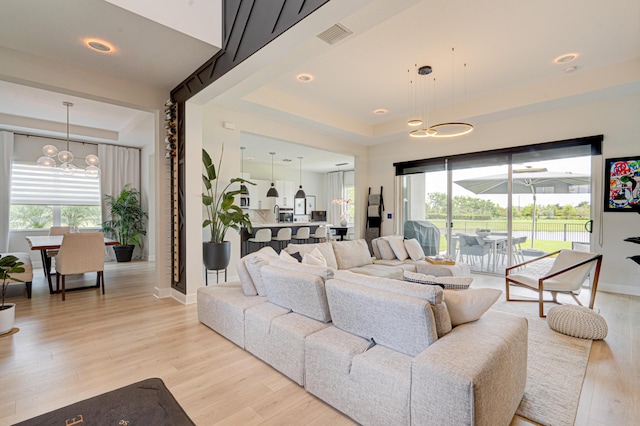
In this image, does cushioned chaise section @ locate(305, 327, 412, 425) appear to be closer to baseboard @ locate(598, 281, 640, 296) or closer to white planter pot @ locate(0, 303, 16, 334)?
white planter pot @ locate(0, 303, 16, 334)

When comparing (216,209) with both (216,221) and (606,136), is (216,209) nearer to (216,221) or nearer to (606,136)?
(216,221)

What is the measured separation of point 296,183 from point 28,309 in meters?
9.01

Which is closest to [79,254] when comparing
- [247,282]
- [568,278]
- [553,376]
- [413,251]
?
[247,282]

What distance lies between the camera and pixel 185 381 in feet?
7.32

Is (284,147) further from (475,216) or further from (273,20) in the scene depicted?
(273,20)

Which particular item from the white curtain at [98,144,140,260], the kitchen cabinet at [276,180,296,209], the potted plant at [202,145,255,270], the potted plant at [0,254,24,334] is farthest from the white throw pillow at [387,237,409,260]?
the white curtain at [98,144,140,260]

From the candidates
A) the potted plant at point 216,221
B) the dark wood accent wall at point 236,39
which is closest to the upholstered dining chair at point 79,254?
the dark wood accent wall at point 236,39

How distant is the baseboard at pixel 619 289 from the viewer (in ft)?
14.7

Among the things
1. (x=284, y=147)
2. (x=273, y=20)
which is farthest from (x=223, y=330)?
(x=284, y=147)

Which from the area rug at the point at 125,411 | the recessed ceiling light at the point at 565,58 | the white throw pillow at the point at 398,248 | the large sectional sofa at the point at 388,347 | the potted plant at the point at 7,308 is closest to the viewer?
the area rug at the point at 125,411

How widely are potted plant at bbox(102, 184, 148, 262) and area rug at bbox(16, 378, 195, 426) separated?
23.8 ft

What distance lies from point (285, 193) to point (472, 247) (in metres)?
6.78

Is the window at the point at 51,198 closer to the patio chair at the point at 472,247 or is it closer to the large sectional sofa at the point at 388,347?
the large sectional sofa at the point at 388,347

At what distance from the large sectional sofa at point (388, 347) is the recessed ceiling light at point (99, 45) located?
286 cm
